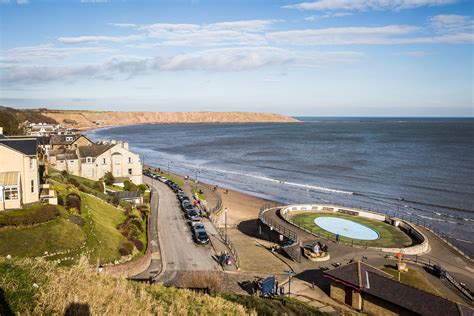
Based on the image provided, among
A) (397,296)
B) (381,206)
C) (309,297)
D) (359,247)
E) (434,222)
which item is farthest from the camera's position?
(381,206)

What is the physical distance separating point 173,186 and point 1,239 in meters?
38.7

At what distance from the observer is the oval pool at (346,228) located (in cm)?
3827

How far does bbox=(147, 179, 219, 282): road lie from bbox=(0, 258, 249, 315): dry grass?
36.1ft

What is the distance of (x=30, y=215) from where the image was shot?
28.6 meters

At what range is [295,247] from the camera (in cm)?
3306

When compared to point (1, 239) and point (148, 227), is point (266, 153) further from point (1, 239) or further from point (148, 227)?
point (1, 239)

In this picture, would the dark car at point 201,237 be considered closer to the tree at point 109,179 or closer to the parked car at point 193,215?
the parked car at point 193,215

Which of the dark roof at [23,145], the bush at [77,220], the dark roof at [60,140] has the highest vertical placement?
the dark roof at [23,145]

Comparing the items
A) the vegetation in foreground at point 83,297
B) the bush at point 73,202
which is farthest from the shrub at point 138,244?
the vegetation in foreground at point 83,297

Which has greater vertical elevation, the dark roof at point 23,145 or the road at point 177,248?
the dark roof at point 23,145

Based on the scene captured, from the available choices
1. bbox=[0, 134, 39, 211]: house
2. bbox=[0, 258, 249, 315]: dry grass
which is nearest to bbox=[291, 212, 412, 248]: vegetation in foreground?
bbox=[0, 258, 249, 315]: dry grass

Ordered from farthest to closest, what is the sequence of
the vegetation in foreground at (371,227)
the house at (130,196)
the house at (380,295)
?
1. the house at (130,196)
2. the vegetation in foreground at (371,227)
3. the house at (380,295)

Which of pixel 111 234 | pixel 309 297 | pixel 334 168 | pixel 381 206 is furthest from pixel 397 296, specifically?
pixel 334 168

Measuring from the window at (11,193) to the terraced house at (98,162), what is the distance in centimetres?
2807
